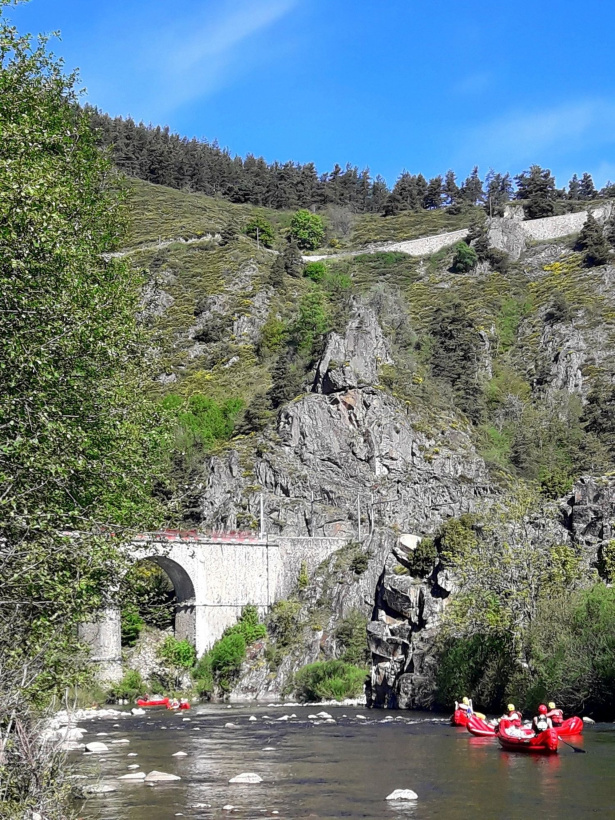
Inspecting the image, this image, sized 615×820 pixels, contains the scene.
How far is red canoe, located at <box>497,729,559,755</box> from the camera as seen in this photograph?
30594 mm

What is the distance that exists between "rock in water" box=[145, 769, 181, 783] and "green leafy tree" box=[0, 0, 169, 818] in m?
8.50

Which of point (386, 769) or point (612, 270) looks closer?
point (386, 769)

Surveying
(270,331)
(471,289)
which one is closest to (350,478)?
(270,331)

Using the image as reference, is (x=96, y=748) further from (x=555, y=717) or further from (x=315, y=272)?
(x=315, y=272)

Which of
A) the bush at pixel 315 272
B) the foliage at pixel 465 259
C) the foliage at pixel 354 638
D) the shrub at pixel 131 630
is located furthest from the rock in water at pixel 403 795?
the bush at pixel 315 272

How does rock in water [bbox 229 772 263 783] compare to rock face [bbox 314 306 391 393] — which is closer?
rock in water [bbox 229 772 263 783]

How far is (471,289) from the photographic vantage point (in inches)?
5374

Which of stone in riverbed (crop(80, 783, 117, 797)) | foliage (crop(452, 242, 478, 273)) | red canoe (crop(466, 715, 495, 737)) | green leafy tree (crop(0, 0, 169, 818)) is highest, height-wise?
foliage (crop(452, 242, 478, 273))

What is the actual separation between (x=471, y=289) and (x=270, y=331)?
31.2m

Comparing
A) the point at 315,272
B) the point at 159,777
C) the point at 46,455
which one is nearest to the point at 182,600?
the point at 159,777

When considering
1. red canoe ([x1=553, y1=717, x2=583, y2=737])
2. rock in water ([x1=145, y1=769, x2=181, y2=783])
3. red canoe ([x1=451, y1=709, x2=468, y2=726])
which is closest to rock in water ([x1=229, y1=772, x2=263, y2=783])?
rock in water ([x1=145, y1=769, x2=181, y2=783])

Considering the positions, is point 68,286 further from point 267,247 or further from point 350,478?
point 267,247

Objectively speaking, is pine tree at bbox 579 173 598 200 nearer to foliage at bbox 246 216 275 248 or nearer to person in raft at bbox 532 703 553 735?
foliage at bbox 246 216 275 248

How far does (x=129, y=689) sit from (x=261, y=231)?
4237 inches
